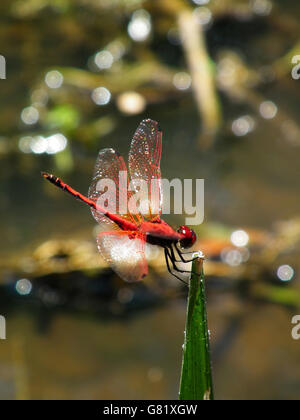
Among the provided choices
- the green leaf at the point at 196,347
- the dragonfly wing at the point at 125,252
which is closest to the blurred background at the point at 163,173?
the dragonfly wing at the point at 125,252

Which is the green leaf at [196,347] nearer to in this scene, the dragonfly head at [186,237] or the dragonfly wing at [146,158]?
the dragonfly head at [186,237]

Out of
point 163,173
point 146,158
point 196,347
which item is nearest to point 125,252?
point 146,158

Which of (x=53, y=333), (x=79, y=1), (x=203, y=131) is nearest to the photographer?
(x=53, y=333)

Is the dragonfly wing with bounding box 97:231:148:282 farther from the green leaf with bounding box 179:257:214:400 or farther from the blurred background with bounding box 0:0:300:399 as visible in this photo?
the blurred background with bounding box 0:0:300:399

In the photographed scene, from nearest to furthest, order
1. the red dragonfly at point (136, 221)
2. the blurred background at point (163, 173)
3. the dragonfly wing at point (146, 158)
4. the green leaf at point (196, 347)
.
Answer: the green leaf at point (196, 347)
the red dragonfly at point (136, 221)
the dragonfly wing at point (146, 158)
the blurred background at point (163, 173)

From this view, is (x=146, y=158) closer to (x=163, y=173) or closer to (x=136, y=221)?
(x=136, y=221)

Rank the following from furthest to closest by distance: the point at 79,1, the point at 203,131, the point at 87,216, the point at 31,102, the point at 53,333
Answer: the point at 79,1
the point at 31,102
the point at 203,131
the point at 87,216
the point at 53,333

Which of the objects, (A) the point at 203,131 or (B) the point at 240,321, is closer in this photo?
(B) the point at 240,321
